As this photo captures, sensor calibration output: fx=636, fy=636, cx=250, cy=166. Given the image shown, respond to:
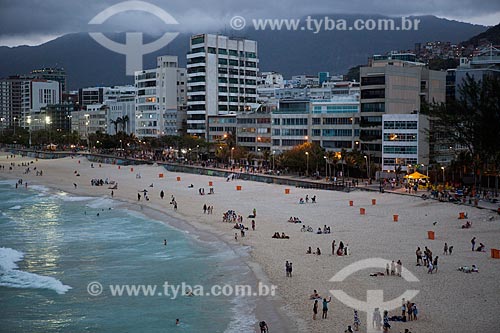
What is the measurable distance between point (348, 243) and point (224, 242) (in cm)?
864

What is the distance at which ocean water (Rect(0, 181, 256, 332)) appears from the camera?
27969mm

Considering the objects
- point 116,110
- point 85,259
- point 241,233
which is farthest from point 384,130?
point 116,110

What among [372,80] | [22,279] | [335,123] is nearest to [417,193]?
[372,80]

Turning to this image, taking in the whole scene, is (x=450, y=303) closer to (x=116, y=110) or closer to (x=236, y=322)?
(x=236, y=322)

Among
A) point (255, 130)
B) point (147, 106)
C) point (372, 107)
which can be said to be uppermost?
point (147, 106)

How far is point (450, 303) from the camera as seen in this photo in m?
27.9

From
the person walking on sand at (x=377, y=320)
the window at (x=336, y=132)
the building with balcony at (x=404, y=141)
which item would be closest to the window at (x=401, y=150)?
the building with balcony at (x=404, y=141)

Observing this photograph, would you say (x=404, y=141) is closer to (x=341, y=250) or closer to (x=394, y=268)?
(x=341, y=250)

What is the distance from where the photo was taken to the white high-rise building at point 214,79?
122500mm

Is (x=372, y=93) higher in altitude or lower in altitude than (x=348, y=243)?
higher

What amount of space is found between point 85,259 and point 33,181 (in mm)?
58908

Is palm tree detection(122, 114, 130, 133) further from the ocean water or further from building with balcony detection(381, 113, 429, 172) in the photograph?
the ocean water

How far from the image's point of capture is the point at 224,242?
44.1 metres

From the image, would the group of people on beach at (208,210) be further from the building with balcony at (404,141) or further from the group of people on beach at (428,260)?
the building with balcony at (404,141)
